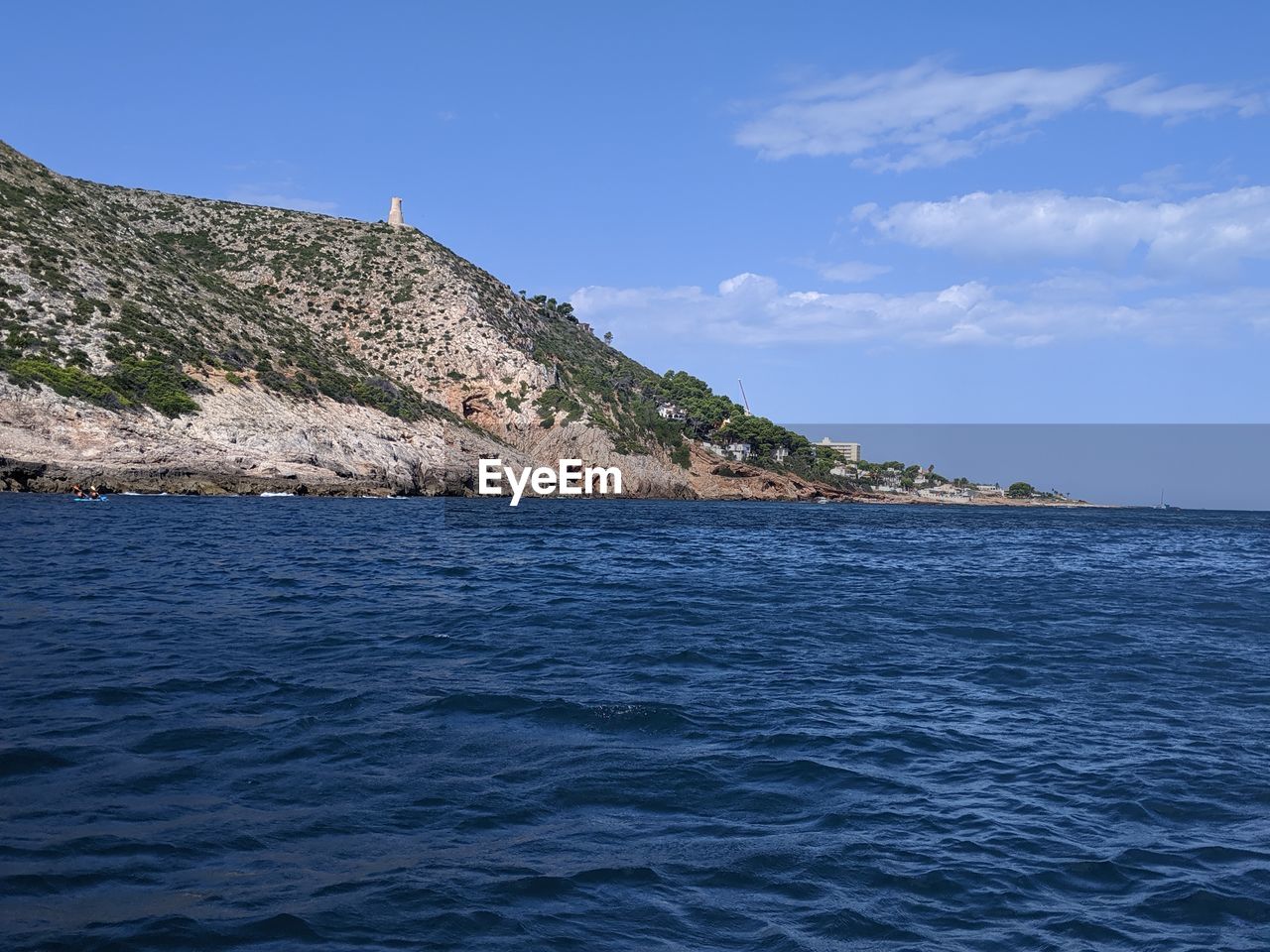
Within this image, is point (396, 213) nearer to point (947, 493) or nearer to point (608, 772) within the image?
point (947, 493)

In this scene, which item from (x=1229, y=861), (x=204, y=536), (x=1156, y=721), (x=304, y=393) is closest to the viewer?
(x=1229, y=861)

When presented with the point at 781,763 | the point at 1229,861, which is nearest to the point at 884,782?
the point at 781,763

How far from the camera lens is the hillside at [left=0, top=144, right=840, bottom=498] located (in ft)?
216

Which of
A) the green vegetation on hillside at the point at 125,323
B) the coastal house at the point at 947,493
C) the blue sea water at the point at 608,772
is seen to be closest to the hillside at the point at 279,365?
the green vegetation on hillside at the point at 125,323

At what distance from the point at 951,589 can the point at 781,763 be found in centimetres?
2125

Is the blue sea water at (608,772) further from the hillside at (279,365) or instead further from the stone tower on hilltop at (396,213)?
the stone tower on hilltop at (396,213)

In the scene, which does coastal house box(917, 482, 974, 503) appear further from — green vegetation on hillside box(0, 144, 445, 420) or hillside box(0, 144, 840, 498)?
green vegetation on hillside box(0, 144, 445, 420)

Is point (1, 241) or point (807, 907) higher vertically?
point (1, 241)

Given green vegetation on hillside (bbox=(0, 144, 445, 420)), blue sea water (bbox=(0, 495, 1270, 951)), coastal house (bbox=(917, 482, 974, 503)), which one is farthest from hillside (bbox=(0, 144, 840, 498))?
blue sea water (bbox=(0, 495, 1270, 951))

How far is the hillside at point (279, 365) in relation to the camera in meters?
65.7

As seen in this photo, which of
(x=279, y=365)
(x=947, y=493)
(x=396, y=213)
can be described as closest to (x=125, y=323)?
(x=279, y=365)

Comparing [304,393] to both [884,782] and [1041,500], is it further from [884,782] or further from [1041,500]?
[1041,500]

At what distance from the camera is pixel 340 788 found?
410 inches

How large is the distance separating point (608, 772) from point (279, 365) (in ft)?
276
